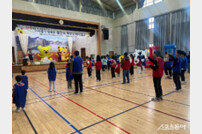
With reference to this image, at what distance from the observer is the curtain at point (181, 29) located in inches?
422

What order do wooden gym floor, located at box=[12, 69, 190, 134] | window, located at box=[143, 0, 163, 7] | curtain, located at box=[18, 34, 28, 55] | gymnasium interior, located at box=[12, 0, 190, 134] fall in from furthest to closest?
window, located at box=[143, 0, 163, 7] → curtain, located at box=[18, 34, 28, 55] → gymnasium interior, located at box=[12, 0, 190, 134] → wooden gym floor, located at box=[12, 69, 190, 134]

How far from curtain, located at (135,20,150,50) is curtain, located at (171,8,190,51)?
258cm

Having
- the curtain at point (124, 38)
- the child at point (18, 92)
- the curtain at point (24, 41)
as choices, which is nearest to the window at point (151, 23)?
the curtain at point (124, 38)

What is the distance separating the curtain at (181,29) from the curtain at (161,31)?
0.45 m

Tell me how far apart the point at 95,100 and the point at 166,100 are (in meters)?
2.01

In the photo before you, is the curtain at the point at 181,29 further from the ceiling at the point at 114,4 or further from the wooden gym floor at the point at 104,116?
the wooden gym floor at the point at 104,116

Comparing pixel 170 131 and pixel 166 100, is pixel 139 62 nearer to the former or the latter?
pixel 166 100

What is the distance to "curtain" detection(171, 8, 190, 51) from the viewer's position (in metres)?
10.7

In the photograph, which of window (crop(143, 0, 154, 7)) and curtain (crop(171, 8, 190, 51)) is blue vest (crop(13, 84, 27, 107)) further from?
window (crop(143, 0, 154, 7))

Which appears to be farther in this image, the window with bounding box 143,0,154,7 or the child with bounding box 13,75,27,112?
the window with bounding box 143,0,154,7

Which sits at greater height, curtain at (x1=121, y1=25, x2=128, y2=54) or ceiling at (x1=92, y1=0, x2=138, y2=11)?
ceiling at (x1=92, y1=0, x2=138, y2=11)

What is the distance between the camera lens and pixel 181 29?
36.5 feet

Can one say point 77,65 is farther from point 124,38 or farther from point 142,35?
point 124,38

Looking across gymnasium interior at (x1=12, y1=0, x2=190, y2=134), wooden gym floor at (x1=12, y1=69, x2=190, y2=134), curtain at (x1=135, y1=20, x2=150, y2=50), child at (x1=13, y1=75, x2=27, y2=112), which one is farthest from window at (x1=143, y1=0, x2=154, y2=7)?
child at (x1=13, y1=75, x2=27, y2=112)
